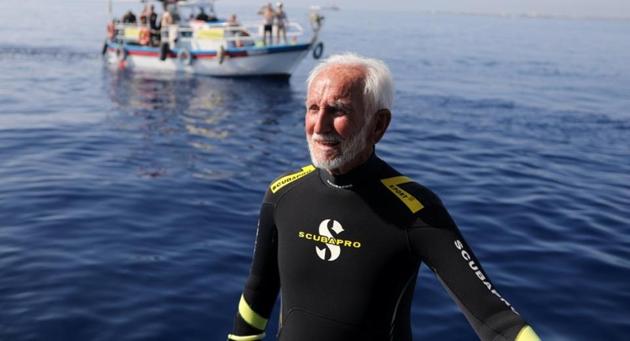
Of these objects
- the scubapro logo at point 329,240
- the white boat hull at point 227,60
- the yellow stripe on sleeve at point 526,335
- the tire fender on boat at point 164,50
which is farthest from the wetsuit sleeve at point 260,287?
the tire fender on boat at point 164,50

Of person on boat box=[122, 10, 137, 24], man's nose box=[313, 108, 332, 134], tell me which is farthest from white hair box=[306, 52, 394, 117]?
person on boat box=[122, 10, 137, 24]

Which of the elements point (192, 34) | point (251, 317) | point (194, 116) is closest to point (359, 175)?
point (251, 317)

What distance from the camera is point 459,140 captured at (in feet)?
46.9

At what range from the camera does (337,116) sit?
215cm

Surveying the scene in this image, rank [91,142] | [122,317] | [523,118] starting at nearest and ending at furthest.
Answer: [122,317], [91,142], [523,118]

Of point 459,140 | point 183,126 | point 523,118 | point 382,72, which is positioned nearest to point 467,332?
point 382,72

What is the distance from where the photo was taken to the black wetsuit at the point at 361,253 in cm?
212

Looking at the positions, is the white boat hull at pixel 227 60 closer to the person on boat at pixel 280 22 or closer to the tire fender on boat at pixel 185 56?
the tire fender on boat at pixel 185 56

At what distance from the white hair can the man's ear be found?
22 mm

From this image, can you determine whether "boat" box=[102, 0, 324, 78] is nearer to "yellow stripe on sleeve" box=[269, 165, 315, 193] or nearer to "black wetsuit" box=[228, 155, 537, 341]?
"yellow stripe on sleeve" box=[269, 165, 315, 193]

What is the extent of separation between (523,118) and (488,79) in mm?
9297

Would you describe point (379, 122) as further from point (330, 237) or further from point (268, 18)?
point (268, 18)

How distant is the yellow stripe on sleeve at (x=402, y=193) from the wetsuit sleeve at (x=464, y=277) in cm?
4

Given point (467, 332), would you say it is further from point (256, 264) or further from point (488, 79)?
point (488, 79)
